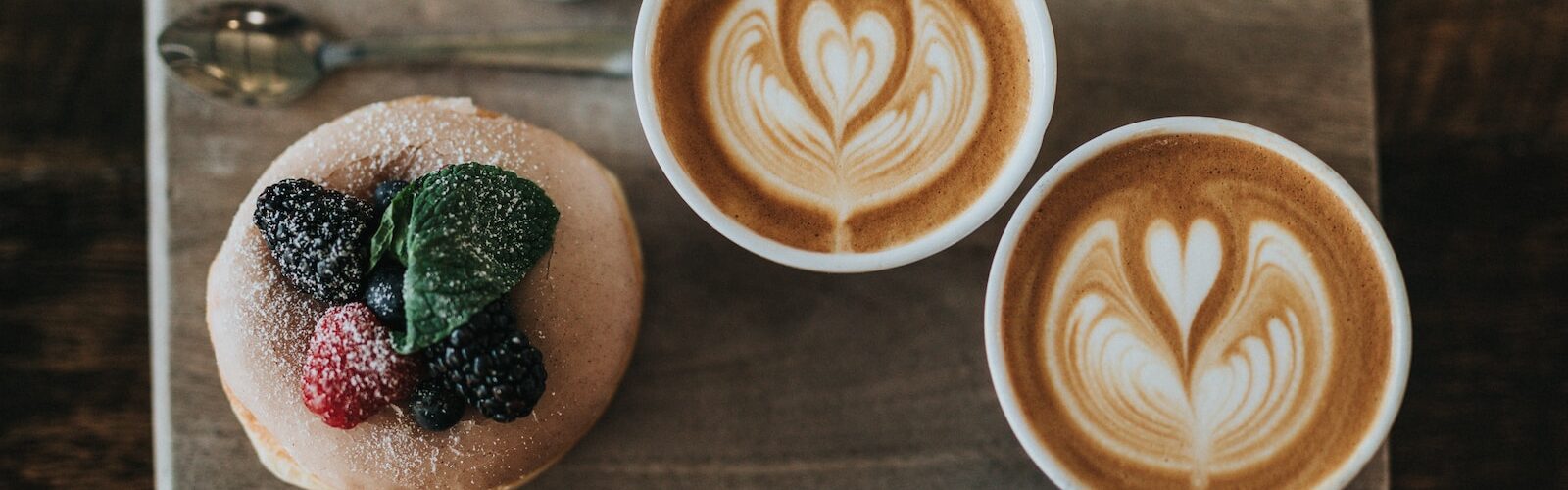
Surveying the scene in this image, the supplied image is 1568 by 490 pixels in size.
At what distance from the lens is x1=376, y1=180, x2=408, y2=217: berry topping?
1103mm

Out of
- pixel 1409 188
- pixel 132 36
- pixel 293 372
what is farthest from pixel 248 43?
pixel 1409 188

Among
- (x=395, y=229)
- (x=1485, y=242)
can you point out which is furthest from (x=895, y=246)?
(x=1485, y=242)

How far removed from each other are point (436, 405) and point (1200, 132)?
88 cm

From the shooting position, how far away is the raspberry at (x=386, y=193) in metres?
1.10

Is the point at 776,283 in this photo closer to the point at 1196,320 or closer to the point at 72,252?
the point at 1196,320

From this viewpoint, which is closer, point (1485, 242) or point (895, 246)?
point (895, 246)

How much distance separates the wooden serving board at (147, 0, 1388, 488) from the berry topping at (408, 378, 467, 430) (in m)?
0.32

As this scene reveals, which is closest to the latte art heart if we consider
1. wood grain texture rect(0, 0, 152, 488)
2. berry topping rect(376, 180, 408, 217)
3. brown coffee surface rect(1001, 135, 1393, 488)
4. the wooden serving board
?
brown coffee surface rect(1001, 135, 1393, 488)

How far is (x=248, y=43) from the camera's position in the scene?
141cm

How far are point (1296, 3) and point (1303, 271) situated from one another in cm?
50

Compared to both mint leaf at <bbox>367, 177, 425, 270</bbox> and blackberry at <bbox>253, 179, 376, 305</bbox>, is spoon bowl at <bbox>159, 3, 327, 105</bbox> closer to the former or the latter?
blackberry at <bbox>253, 179, 376, 305</bbox>

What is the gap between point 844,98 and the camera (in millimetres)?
1135

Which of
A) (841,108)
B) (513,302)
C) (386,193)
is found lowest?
(513,302)

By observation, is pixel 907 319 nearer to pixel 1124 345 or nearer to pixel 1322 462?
pixel 1124 345
